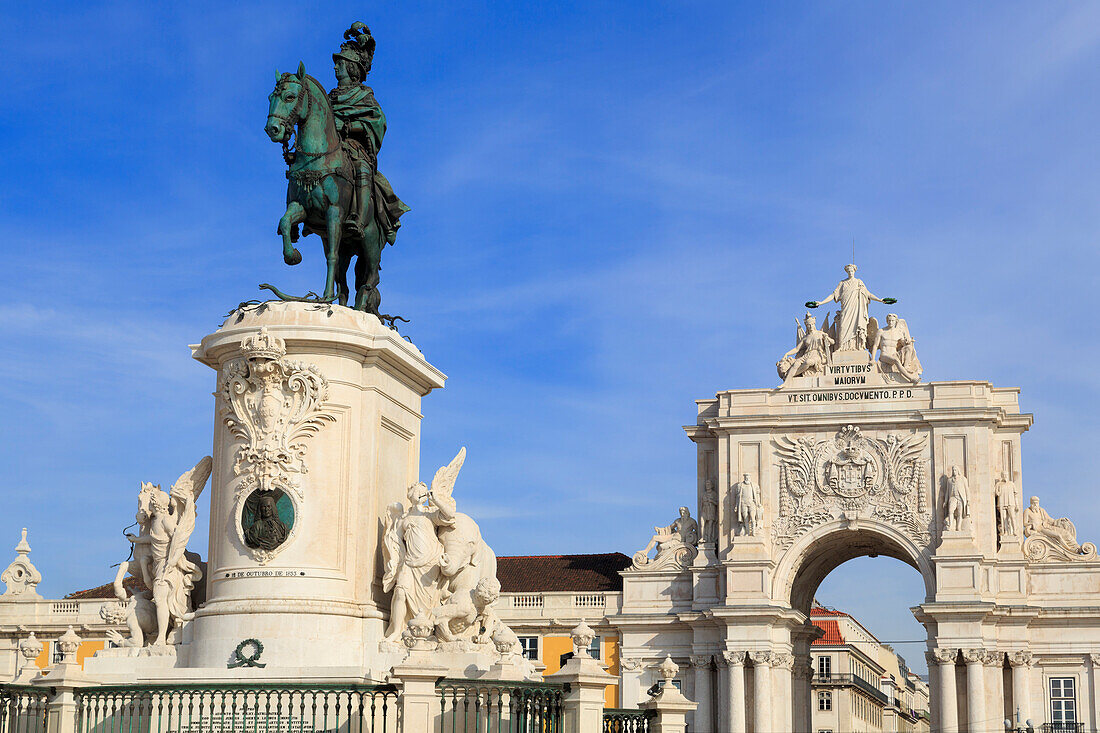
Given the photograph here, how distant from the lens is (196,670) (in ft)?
43.3

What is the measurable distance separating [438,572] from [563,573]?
46.1m

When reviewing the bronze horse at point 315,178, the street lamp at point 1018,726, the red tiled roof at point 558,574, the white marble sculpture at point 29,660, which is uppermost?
the red tiled roof at point 558,574

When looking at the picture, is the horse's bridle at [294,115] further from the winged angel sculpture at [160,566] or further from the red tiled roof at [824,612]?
the red tiled roof at [824,612]

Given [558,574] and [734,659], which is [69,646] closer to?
[734,659]

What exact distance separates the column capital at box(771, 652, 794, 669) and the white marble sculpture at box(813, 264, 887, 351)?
10301mm

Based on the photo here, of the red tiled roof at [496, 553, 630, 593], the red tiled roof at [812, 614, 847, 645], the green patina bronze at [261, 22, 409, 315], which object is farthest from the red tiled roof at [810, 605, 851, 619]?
the green patina bronze at [261, 22, 409, 315]

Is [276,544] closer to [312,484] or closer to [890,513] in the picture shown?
[312,484]

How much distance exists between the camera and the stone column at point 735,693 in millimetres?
52031

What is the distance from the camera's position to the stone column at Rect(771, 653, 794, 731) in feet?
172

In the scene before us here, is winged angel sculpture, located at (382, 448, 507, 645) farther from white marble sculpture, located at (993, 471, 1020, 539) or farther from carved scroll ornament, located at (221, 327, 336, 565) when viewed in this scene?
white marble sculpture, located at (993, 471, 1020, 539)

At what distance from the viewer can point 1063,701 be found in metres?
51.2

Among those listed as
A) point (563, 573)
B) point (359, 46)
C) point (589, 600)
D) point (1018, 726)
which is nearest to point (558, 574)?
point (563, 573)

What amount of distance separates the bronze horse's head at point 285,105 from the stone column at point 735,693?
1583 inches

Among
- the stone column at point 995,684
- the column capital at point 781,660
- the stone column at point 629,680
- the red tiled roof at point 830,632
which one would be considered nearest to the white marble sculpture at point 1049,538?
the stone column at point 995,684
